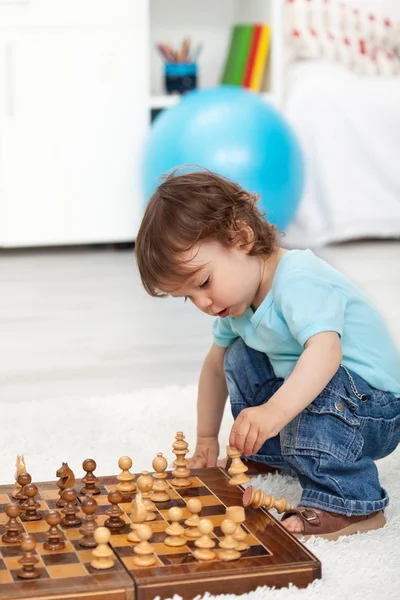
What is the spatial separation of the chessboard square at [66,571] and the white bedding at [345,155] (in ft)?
7.74

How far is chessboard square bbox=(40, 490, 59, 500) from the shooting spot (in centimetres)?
108

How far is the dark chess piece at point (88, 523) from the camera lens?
930 mm

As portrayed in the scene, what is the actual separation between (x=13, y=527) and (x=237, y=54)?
2520mm

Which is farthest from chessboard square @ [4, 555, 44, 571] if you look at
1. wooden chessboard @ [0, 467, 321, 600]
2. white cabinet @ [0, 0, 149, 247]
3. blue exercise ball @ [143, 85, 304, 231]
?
white cabinet @ [0, 0, 149, 247]

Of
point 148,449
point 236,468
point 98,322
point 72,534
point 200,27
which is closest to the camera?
point 72,534

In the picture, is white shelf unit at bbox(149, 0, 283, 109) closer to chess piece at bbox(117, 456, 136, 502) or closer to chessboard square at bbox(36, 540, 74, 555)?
chess piece at bbox(117, 456, 136, 502)

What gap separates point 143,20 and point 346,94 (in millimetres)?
719

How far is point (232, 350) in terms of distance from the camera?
1267mm

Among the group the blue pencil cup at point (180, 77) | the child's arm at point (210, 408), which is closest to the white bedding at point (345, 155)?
the blue pencil cup at point (180, 77)

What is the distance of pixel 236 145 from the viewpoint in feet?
8.96

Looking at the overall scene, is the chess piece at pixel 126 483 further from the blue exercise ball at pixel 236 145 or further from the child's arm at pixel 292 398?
the blue exercise ball at pixel 236 145

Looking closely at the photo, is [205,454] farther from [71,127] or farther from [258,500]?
[71,127]

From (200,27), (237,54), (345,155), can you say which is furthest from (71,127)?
(345,155)

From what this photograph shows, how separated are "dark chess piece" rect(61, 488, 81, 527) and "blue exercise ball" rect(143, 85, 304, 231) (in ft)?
5.77
